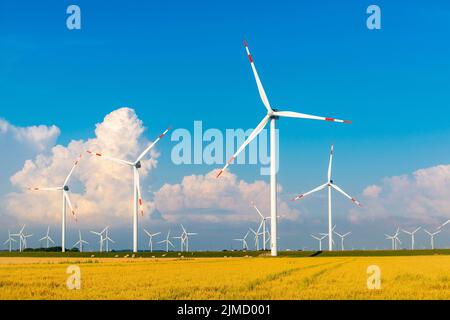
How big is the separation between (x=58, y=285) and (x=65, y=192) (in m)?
135

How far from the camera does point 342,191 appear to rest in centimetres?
14112

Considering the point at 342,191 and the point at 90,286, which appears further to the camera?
the point at 342,191

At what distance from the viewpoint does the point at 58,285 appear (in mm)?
40281
